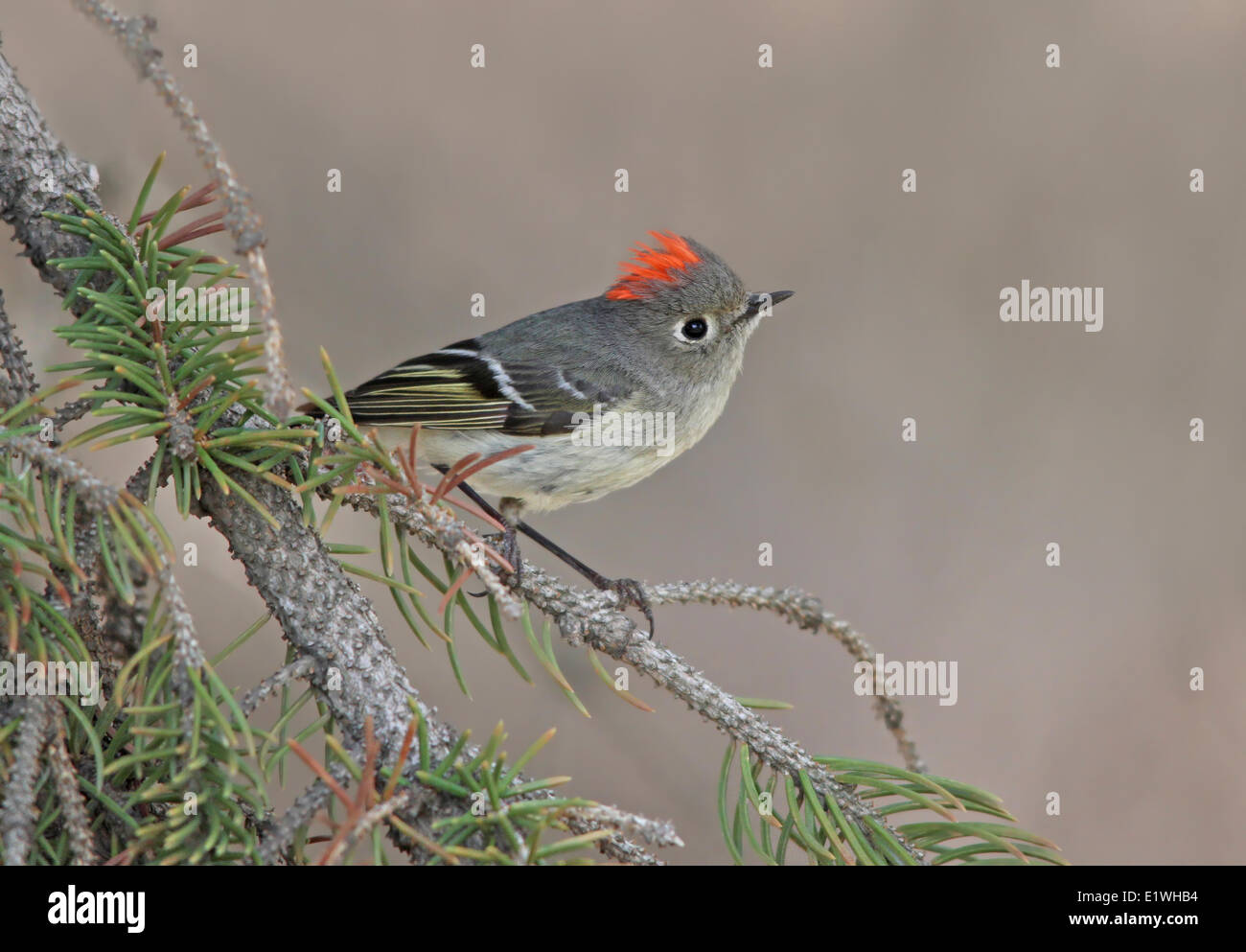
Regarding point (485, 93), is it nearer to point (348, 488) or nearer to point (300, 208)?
point (300, 208)

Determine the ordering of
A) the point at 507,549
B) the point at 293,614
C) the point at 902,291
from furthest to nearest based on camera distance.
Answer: the point at 902,291 → the point at 507,549 → the point at 293,614

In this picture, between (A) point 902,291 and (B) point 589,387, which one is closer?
(B) point 589,387

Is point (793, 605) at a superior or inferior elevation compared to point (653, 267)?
inferior

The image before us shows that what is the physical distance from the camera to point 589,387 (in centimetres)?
254

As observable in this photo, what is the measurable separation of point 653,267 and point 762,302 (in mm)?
283

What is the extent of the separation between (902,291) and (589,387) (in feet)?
4.81

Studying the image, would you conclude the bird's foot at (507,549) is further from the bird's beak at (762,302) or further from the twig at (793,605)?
the bird's beak at (762,302)

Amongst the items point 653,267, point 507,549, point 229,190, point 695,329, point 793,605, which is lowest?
point 793,605

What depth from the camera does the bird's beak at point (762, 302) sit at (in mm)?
2543

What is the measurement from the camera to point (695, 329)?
269cm

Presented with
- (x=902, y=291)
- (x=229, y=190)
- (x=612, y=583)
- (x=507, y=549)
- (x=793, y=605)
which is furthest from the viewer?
(x=902, y=291)

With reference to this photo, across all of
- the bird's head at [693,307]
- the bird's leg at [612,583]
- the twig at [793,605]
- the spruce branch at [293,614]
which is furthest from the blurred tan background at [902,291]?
the spruce branch at [293,614]

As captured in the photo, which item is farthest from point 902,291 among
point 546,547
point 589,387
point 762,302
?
point 546,547

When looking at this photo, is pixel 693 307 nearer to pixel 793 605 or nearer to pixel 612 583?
pixel 612 583
